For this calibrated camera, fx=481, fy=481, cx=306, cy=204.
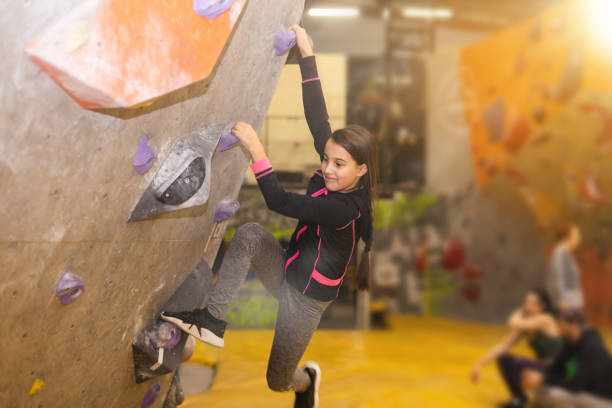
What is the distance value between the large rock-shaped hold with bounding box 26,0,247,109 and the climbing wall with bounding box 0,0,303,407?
2 cm

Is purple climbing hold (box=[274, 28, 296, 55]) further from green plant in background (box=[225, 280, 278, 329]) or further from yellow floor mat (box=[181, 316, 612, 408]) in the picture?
yellow floor mat (box=[181, 316, 612, 408])

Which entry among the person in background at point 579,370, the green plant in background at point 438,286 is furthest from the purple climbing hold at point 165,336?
the green plant in background at point 438,286

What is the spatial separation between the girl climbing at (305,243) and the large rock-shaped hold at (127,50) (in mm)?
293

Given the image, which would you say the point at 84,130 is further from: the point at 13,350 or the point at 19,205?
the point at 13,350

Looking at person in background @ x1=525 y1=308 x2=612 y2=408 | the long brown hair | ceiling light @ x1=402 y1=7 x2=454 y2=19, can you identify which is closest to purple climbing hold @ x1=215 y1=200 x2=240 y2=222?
the long brown hair

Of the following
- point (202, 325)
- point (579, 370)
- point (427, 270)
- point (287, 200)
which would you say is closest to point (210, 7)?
point (287, 200)

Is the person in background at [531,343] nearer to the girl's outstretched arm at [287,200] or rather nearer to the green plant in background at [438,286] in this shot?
the girl's outstretched arm at [287,200]

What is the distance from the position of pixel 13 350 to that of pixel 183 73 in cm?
74

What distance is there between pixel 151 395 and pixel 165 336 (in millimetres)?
319

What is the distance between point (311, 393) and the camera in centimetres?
155

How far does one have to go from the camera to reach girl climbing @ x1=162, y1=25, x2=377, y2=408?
1.29m

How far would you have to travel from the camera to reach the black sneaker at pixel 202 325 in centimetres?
127

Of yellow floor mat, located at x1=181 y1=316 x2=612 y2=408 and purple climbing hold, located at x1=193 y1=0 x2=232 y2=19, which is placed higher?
purple climbing hold, located at x1=193 y1=0 x2=232 y2=19

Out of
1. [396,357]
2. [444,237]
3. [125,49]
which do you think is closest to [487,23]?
[444,237]
